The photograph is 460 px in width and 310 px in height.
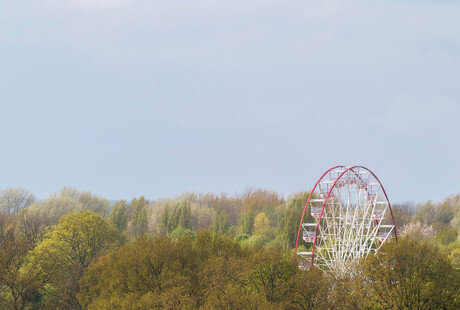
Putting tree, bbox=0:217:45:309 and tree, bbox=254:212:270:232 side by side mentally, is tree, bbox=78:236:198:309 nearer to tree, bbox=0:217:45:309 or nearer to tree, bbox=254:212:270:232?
tree, bbox=0:217:45:309

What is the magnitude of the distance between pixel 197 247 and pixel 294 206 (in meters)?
52.7

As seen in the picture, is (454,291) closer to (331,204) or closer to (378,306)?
(378,306)

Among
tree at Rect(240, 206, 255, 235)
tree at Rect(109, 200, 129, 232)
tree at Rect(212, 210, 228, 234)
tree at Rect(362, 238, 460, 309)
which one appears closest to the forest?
tree at Rect(362, 238, 460, 309)

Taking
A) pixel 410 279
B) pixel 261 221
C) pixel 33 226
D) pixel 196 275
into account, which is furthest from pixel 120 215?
pixel 410 279

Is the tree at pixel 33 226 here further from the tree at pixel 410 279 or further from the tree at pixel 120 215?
the tree at pixel 410 279

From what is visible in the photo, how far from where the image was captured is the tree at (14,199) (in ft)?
429

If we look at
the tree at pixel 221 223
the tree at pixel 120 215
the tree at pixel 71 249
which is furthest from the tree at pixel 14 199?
the tree at pixel 71 249

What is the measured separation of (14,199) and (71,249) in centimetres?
7267

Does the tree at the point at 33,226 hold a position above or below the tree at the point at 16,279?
above

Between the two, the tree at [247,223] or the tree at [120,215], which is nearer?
the tree at [120,215]

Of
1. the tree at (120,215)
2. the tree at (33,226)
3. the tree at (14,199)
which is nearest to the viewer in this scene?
the tree at (33,226)

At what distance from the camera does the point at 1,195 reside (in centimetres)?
13212

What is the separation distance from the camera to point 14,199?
435 feet

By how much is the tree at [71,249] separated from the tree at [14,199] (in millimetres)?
66673
